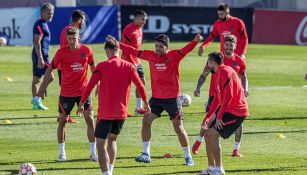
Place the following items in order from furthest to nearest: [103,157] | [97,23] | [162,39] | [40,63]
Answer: [97,23] < [40,63] < [162,39] < [103,157]

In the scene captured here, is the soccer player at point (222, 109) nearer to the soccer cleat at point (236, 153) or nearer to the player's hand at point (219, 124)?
the player's hand at point (219, 124)

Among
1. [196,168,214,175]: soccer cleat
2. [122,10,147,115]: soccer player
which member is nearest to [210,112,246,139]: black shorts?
[196,168,214,175]: soccer cleat

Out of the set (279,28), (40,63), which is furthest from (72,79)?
(279,28)

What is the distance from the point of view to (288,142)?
1802cm

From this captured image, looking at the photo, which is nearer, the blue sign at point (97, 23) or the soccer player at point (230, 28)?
the soccer player at point (230, 28)

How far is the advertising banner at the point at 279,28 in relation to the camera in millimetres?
44469

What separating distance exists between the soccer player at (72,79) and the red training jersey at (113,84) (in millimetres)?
2337

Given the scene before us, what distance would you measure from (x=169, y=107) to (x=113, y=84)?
2495 millimetres

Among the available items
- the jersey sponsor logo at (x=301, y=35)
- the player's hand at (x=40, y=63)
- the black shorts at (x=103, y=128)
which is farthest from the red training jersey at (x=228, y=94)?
A: the jersey sponsor logo at (x=301, y=35)

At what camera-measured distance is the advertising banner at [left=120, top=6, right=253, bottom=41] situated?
43938 mm

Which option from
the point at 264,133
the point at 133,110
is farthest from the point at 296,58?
the point at 264,133

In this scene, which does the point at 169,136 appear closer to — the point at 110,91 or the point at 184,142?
the point at 184,142

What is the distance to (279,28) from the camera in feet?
148

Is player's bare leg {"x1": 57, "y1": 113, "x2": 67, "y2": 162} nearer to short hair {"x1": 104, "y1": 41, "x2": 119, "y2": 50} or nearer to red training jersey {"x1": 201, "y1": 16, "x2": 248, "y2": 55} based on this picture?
short hair {"x1": 104, "y1": 41, "x2": 119, "y2": 50}
